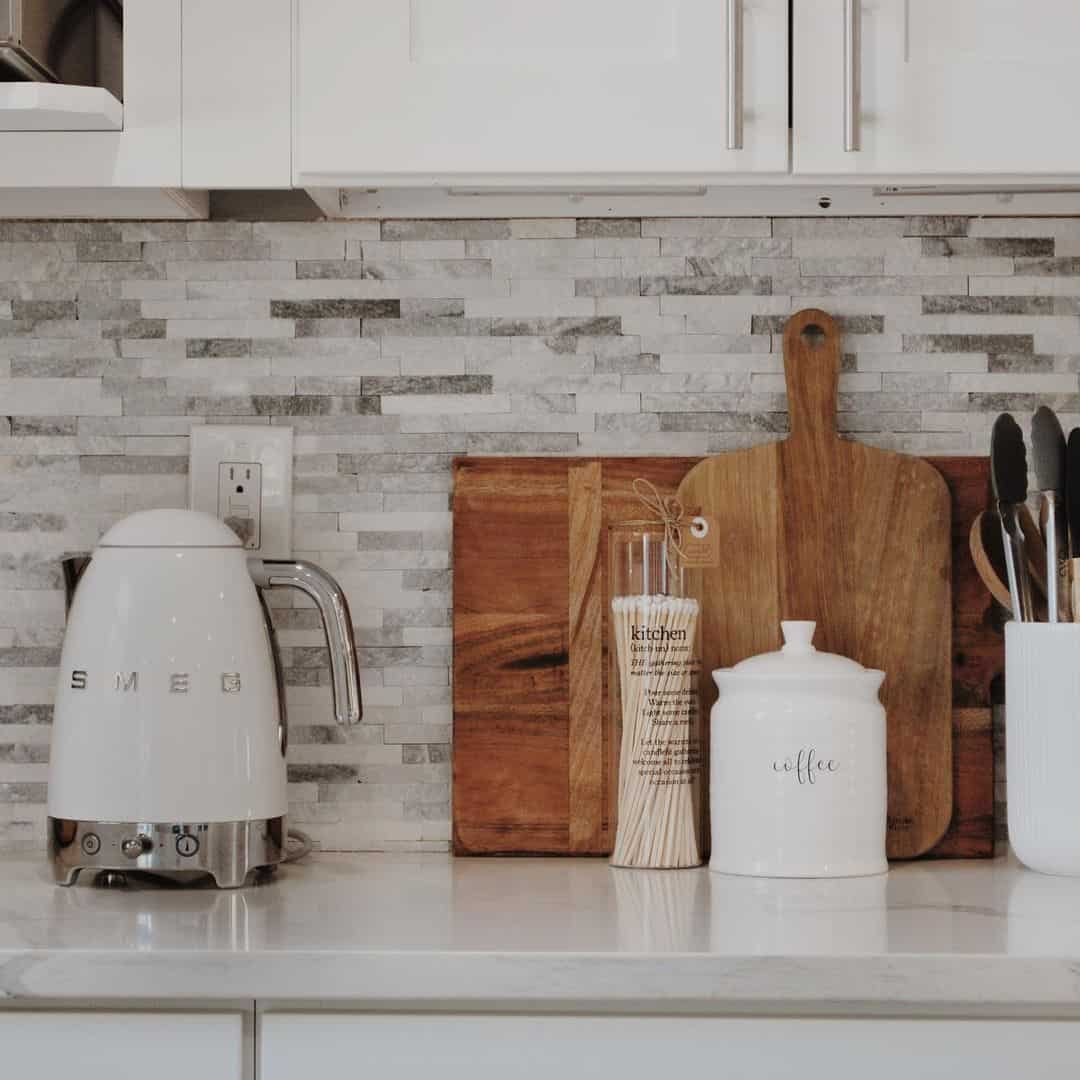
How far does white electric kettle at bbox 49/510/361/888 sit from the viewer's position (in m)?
1.26

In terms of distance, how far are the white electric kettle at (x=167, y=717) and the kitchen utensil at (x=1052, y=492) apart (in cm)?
75

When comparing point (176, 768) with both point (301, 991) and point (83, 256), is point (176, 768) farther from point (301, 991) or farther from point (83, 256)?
point (83, 256)

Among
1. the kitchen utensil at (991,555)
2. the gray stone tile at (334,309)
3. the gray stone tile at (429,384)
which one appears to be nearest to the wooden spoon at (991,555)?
the kitchen utensil at (991,555)

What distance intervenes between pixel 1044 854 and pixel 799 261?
2.18 feet

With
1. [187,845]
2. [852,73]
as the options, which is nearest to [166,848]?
[187,845]

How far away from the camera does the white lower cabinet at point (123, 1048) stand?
1.03 meters

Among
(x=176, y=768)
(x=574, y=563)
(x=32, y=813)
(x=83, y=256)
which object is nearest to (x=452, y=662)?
(x=574, y=563)

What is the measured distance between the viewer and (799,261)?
1.56m

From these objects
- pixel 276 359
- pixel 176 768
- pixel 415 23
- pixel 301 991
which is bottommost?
pixel 301 991

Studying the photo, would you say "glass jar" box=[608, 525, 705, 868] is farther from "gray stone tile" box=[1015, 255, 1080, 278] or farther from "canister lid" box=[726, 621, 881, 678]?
"gray stone tile" box=[1015, 255, 1080, 278]

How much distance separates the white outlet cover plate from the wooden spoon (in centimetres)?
71

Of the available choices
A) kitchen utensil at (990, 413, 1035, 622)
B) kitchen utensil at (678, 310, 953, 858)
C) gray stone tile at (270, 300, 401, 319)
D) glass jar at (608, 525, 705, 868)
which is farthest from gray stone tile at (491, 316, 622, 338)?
kitchen utensil at (990, 413, 1035, 622)

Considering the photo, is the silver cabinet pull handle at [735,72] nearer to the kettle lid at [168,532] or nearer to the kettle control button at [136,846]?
the kettle lid at [168,532]

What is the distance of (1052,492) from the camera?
1372 mm
